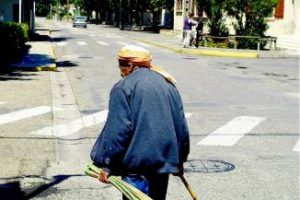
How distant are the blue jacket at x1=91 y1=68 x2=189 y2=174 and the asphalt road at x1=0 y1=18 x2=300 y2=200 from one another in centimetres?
237

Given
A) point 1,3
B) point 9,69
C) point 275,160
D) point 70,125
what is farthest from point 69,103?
point 1,3

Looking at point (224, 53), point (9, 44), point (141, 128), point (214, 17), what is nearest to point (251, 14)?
point (214, 17)

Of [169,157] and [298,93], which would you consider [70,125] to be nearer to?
[169,157]

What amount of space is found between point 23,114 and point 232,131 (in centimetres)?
433

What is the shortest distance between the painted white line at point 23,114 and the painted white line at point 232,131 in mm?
3841

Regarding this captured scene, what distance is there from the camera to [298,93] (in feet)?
50.3

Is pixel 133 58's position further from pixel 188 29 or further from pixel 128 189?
pixel 188 29

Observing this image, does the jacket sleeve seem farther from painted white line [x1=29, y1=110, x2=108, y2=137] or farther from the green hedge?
the green hedge

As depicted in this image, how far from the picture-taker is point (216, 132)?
9.76 meters

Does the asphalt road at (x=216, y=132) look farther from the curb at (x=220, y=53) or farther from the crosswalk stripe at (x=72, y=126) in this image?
the curb at (x=220, y=53)

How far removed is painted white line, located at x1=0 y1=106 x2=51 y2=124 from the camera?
1050cm

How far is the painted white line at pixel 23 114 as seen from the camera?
34.4 ft

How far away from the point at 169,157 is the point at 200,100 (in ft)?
32.1

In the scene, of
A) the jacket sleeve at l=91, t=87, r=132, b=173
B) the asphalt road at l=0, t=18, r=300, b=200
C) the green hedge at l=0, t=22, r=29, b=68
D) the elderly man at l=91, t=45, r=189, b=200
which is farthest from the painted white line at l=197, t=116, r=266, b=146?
the green hedge at l=0, t=22, r=29, b=68
